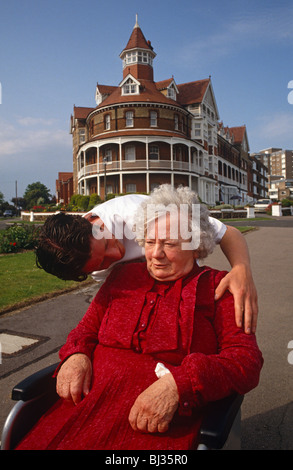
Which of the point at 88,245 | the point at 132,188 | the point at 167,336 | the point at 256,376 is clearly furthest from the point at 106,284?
the point at 132,188

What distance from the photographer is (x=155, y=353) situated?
1.93 metres

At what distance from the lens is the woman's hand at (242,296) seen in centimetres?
191

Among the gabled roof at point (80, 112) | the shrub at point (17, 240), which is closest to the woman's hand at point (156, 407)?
the shrub at point (17, 240)

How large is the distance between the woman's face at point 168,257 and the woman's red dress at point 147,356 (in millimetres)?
53

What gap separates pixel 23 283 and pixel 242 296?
641 centimetres

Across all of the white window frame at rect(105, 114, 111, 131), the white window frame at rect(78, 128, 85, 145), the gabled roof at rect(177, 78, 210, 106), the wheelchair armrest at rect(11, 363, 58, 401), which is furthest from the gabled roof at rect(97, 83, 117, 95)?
the wheelchair armrest at rect(11, 363, 58, 401)

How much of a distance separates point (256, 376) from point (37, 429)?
1.10 meters

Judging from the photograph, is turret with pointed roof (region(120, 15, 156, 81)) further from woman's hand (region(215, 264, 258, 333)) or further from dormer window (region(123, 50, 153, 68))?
woman's hand (region(215, 264, 258, 333))

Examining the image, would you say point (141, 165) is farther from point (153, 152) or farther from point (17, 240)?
point (17, 240)

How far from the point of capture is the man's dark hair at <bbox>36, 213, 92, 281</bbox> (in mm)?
1948

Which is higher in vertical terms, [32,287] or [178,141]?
[178,141]

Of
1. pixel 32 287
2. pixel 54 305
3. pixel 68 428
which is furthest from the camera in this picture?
pixel 32 287
